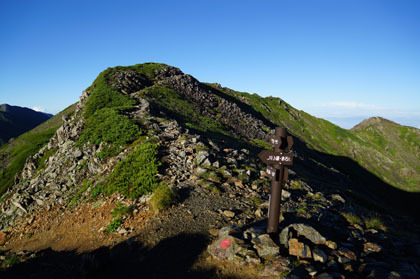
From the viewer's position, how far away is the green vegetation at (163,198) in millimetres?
11359

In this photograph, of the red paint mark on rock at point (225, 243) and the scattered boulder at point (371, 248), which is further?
the scattered boulder at point (371, 248)

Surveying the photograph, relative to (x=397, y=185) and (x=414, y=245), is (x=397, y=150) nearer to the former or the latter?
(x=397, y=185)

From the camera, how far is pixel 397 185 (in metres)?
81.8

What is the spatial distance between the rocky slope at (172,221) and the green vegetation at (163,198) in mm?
54

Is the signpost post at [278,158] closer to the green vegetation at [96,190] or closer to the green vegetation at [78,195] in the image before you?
the green vegetation at [96,190]

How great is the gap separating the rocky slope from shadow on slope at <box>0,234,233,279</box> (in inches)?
1.6

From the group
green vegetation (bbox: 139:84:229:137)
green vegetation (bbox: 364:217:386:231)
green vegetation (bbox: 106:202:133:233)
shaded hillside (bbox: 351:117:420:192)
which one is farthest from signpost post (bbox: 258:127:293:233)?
shaded hillside (bbox: 351:117:420:192)

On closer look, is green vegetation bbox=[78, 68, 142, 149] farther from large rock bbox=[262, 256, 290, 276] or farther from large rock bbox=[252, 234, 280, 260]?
large rock bbox=[262, 256, 290, 276]

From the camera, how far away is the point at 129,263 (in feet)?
27.7

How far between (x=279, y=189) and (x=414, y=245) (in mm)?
8541

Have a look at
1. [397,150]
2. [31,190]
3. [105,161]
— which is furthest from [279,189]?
[397,150]

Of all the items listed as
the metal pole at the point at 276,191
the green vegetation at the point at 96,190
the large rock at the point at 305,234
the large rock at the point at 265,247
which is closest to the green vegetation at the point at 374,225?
the large rock at the point at 305,234

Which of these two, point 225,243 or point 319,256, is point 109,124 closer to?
point 225,243

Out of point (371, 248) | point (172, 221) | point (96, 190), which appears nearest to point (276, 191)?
point (172, 221)
